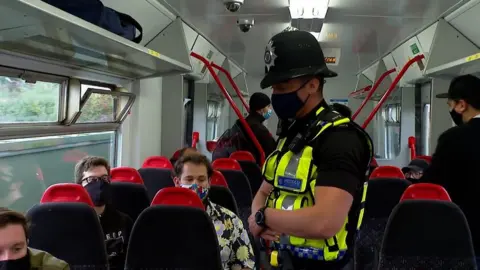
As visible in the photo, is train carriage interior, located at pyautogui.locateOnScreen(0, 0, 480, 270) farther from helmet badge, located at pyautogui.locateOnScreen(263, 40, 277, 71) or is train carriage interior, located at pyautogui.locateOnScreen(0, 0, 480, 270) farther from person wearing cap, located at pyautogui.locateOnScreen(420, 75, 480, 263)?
helmet badge, located at pyautogui.locateOnScreen(263, 40, 277, 71)

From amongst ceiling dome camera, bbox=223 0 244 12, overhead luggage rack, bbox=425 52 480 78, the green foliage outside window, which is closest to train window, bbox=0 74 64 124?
the green foliage outside window

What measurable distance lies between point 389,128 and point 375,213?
5.52 m

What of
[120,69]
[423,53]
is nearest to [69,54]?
[120,69]

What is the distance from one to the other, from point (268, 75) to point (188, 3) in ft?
10.3

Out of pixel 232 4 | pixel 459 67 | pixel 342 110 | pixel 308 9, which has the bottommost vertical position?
pixel 342 110

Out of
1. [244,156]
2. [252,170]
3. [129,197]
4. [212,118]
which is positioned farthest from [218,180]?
[212,118]

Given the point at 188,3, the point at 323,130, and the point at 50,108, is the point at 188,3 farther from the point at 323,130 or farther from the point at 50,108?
the point at 323,130

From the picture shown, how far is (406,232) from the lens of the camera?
261cm

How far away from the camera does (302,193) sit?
1.57 meters

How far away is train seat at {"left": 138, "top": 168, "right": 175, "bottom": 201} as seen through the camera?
13.8 ft

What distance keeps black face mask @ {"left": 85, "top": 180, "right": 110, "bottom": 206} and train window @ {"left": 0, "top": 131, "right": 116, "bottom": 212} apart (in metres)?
0.51

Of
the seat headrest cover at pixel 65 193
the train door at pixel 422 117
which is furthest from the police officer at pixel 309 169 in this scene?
the train door at pixel 422 117

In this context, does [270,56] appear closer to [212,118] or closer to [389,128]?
[212,118]

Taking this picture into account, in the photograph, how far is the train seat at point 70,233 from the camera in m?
2.32
